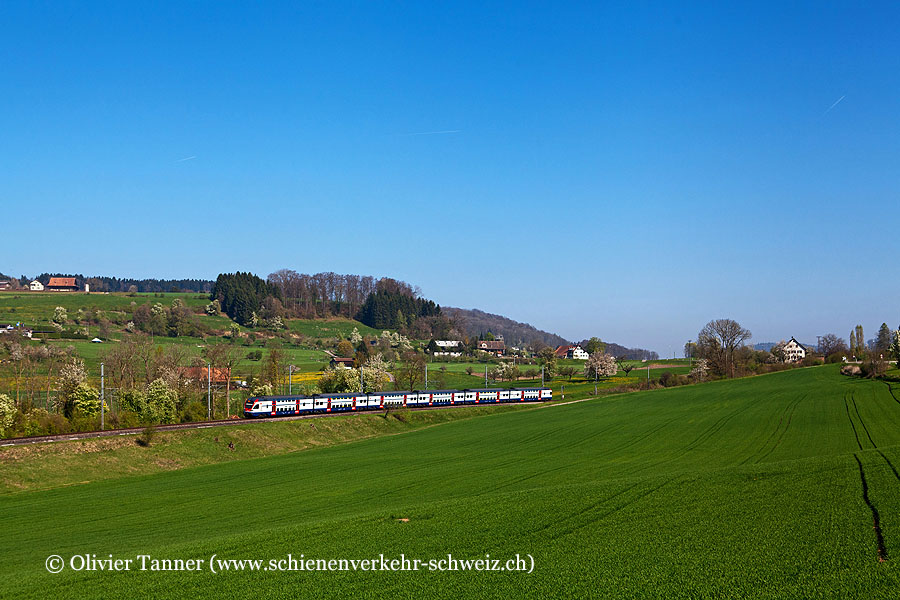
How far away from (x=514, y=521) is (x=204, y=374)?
268 feet

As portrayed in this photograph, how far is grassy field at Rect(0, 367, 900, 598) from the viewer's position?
15453 mm

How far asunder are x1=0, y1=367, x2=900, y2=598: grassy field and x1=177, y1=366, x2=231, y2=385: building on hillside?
3656 centimetres

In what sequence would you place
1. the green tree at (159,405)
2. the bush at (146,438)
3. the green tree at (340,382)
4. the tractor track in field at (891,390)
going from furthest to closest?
1. the green tree at (340,382)
2. the tractor track in field at (891,390)
3. the green tree at (159,405)
4. the bush at (146,438)

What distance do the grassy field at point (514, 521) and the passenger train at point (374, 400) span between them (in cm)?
2337

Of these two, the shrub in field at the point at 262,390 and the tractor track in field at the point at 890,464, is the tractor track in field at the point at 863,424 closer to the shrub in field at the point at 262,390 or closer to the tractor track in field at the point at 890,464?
the tractor track in field at the point at 890,464

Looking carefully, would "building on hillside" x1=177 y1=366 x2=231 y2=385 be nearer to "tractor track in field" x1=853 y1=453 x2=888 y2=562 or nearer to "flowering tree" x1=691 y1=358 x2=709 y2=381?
"tractor track in field" x1=853 y1=453 x2=888 y2=562

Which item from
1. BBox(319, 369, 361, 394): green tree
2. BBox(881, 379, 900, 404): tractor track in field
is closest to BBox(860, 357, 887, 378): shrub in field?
BBox(881, 379, 900, 404): tractor track in field

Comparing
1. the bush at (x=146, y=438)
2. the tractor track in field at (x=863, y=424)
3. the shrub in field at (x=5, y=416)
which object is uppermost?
the shrub in field at (x=5, y=416)

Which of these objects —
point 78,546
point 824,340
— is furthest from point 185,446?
point 824,340

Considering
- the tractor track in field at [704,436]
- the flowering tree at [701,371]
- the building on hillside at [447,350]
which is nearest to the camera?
the tractor track in field at [704,436]

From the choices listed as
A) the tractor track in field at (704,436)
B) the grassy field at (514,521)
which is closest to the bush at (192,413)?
the grassy field at (514,521)

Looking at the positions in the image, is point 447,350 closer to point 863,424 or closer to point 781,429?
point 781,429

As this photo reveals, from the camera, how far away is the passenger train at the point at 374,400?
237 ft

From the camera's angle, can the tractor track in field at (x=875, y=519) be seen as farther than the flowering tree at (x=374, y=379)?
No
